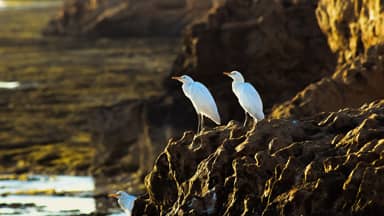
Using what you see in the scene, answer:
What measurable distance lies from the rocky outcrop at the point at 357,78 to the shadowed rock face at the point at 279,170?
610cm

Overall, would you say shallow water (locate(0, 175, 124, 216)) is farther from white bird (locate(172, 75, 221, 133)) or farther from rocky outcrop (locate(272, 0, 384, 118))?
white bird (locate(172, 75, 221, 133))

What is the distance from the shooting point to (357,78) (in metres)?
20.2

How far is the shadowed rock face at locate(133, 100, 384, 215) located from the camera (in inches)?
463

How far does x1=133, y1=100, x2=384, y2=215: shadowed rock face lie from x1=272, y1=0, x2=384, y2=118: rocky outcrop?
6.10m

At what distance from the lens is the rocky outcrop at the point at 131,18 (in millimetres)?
62719

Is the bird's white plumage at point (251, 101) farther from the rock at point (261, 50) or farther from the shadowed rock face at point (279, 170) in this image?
the rock at point (261, 50)

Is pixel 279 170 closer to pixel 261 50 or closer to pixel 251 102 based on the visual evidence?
pixel 251 102

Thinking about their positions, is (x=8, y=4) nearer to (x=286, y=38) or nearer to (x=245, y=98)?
(x=286, y=38)

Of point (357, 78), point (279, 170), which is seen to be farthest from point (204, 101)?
point (279, 170)

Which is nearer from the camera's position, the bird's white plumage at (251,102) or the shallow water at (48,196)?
the bird's white plumage at (251,102)

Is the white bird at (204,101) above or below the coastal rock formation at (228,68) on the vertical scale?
above

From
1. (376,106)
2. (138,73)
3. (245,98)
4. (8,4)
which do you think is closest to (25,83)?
(138,73)

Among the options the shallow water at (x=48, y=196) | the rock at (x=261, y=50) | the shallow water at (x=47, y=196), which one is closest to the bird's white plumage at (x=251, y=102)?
the shallow water at (x=48, y=196)

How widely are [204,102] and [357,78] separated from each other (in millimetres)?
4156
